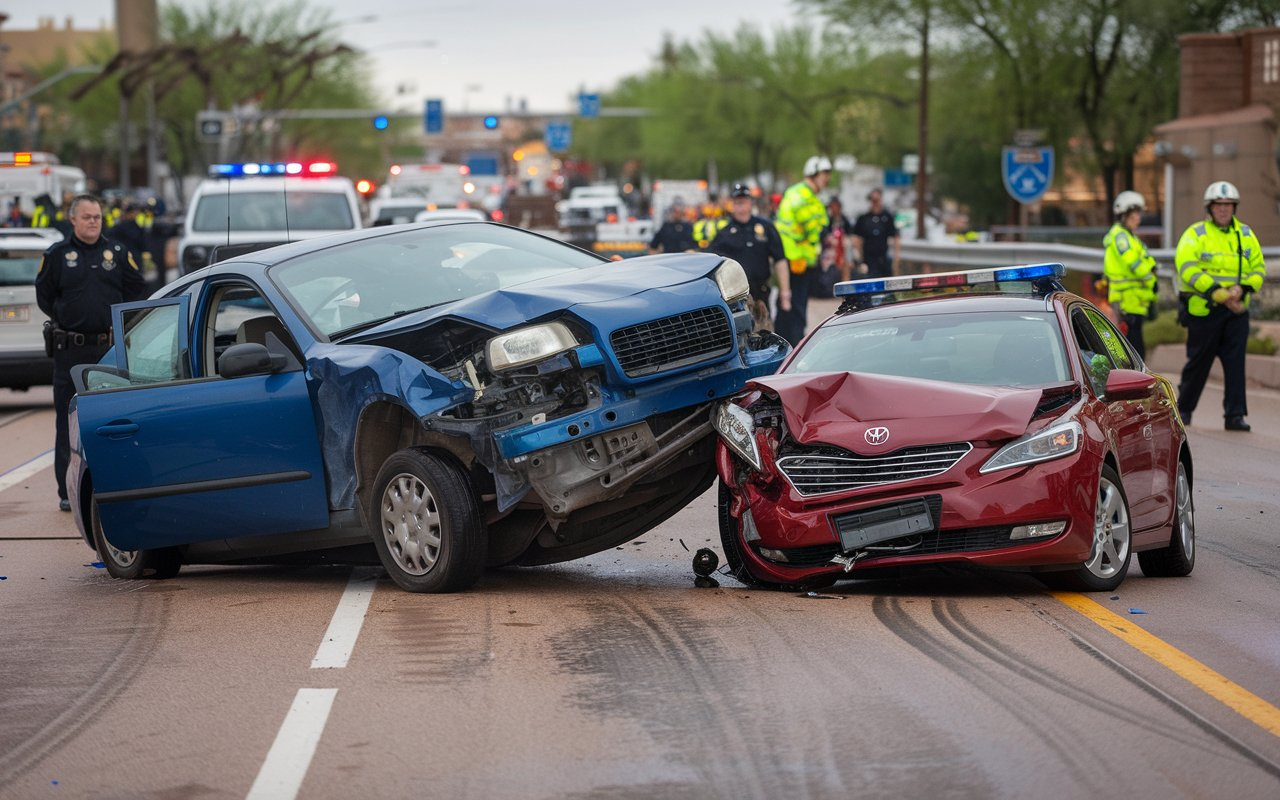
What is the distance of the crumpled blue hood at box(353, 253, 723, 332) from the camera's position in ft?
27.6

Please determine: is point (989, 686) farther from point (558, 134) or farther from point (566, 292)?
point (558, 134)

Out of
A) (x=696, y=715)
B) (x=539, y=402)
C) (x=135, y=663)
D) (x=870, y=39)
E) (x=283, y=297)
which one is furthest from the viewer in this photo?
(x=870, y=39)

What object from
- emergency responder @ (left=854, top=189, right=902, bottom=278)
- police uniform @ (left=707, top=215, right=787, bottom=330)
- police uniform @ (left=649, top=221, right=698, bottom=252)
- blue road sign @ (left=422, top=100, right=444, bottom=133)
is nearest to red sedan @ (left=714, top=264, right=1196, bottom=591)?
police uniform @ (left=707, top=215, right=787, bottom=330)

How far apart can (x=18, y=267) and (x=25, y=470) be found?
17.2ft

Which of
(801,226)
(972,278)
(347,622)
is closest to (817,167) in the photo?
(801,226)

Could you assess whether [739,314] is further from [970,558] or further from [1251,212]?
[1251,212]

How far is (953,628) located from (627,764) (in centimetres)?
229

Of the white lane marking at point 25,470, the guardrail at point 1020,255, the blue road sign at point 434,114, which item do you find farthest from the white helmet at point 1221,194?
the blue road sign at point 434,114

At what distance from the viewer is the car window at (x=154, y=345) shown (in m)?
9.89

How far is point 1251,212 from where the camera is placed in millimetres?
42438

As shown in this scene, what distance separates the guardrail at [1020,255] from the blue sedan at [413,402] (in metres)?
11.6

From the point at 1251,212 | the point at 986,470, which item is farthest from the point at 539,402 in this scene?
the point at 1251,212

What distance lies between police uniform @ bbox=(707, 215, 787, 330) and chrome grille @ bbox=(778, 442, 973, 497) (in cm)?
884

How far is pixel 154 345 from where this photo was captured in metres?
10.1
